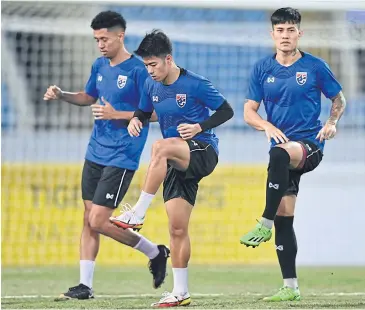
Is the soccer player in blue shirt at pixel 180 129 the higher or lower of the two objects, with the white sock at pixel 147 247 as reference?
higher

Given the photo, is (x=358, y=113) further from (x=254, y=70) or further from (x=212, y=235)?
(x=254, y=70)

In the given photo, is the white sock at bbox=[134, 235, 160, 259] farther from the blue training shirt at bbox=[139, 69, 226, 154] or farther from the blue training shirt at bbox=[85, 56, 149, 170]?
the blue training shirt at bbox=[139, 69, 226, 154]

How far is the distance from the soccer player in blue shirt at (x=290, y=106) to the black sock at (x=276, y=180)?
0.09 metres

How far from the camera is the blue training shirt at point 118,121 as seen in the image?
8516mm

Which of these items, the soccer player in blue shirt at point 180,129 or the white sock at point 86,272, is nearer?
the soccer player in blue shirt at point 180,129

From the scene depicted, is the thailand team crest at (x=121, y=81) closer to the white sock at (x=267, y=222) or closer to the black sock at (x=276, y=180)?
the black sock at (x=276, y=180)

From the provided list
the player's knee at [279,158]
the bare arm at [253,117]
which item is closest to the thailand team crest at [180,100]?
the bare arm at [253,117]

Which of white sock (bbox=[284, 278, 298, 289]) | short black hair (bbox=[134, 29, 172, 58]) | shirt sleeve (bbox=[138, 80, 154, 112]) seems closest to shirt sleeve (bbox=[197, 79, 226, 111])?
short black hair (bbox=[134, 29, 172, 58])

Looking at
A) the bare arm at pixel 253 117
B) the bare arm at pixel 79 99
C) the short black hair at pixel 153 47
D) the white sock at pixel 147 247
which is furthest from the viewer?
the bare arm at pixel 79 99

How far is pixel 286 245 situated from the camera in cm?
785

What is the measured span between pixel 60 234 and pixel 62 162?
1248mm

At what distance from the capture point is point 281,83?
25.1 ft

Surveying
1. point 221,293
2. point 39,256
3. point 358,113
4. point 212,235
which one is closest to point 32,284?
point 221,293

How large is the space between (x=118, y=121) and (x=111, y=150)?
0.26 metres
